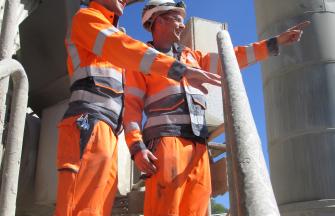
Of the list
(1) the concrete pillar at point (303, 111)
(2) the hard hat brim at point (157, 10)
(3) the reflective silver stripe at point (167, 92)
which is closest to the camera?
(3) the reflective silver stripe at point (167, 92)

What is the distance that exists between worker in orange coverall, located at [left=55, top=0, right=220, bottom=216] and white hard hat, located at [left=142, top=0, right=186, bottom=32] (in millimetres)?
275

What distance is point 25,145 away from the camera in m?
3.86

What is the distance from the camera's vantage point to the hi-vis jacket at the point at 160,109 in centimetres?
243

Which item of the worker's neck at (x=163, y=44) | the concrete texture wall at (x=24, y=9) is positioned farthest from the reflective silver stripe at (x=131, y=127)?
the concrete texture wall at (x=24, y=9)

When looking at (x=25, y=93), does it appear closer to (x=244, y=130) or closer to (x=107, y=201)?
(x=107, y=201)

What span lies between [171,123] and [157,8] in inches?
28.1

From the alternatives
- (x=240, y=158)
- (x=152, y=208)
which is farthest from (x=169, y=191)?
(x=240, y=158)

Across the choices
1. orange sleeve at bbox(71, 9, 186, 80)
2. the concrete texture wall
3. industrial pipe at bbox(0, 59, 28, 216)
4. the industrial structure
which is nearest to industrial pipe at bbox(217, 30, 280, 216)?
orange sleeve at bbox(71, 9, 186, 80)

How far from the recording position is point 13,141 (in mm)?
1992

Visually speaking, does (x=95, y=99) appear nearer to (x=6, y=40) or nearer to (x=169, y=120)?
(x=169, y=120)

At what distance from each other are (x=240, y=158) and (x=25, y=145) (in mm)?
3052

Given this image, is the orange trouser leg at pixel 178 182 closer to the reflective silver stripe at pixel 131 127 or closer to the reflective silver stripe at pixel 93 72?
the reflective silver stripe at pixel 131 127

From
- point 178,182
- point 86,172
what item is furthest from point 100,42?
point 178,182

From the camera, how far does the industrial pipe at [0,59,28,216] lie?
1.90 metres
